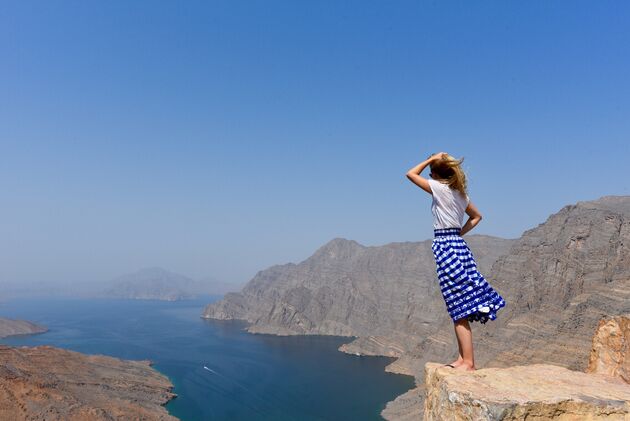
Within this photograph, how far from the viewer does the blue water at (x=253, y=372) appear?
3182 inches

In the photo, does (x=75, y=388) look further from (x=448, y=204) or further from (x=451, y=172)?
(x=451, y=172)

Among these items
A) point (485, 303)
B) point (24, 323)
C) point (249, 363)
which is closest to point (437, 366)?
point (485, 303)

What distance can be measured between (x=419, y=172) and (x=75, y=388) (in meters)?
78.3

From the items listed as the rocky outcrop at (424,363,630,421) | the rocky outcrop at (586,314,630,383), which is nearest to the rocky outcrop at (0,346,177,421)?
the rocky outcrop at (424,363,630,421)

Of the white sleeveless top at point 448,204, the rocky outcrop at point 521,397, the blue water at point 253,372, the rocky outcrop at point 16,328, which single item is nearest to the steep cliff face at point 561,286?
the blue water at point 253,372

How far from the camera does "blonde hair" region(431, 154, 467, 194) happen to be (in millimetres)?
6602

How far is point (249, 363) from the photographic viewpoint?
12331cm

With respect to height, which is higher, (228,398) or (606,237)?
(606,237)

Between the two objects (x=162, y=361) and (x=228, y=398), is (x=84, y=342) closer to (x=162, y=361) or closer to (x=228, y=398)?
(x=162, y=361)

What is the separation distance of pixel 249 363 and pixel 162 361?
2390 cm

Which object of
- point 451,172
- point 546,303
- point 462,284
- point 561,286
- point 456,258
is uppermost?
point 451,172

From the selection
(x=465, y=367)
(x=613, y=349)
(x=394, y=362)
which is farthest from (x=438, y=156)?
(x=394, y=362)

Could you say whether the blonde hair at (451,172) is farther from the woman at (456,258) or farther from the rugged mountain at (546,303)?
the rugged mountain at (546,303)

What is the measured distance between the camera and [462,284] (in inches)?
257
